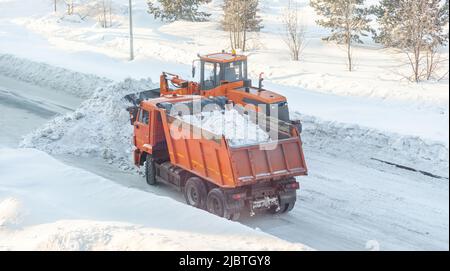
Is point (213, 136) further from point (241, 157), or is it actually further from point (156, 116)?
point (156, 116)

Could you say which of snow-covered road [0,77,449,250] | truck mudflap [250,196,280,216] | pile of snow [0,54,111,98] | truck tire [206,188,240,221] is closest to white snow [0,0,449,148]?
pile of snow [0,54,111,98]

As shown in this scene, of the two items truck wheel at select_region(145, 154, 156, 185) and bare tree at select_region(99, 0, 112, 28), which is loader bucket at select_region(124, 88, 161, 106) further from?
bare tree at select_region(99, 0, 112, 28)

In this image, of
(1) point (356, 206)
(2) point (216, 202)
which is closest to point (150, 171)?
(2) point (216, 202)

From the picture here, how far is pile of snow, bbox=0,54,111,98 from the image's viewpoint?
2806cm

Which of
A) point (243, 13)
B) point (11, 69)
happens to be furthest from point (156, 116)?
point (243, 13)

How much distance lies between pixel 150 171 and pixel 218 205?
10.5 ft

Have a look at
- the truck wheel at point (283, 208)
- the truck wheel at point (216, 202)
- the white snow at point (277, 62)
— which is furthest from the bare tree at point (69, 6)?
the truck wheel at point (283, 208)

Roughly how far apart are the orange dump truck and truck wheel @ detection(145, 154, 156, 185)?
71 centimetres

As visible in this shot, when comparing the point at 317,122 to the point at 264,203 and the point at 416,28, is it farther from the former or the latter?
the point at 416,28

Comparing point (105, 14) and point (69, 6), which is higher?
point (69, 6)

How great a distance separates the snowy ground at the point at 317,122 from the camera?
13.2 metres

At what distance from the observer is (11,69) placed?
107ft

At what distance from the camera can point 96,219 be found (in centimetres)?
1180

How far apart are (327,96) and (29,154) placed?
553 inches
